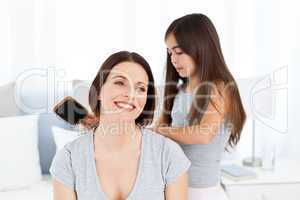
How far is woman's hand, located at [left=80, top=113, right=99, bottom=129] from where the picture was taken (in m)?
1.49

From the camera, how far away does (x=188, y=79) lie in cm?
166

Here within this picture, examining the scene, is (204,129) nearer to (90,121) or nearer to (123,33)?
(90,121)

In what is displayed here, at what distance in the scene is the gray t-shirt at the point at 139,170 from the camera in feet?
4.48

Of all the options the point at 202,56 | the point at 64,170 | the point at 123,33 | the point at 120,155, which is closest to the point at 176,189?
the point at 120,155

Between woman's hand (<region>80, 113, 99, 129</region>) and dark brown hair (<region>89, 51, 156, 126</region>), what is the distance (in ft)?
0.07

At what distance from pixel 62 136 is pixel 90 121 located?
2.58 feet

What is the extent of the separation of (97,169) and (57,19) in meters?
1.36

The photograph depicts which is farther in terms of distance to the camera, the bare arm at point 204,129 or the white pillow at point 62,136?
the white pillow at point 62,136

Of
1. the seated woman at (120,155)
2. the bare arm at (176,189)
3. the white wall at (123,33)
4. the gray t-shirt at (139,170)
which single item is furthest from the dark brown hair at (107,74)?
the white wall at (123,33)

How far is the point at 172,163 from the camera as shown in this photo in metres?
1.39

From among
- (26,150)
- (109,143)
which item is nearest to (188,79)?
(109,143)

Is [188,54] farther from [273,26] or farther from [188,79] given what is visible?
[273,26]

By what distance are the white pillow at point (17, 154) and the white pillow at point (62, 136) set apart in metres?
0.13

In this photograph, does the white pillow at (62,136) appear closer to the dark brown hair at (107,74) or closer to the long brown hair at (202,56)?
the dark brown hair at (107,74)
